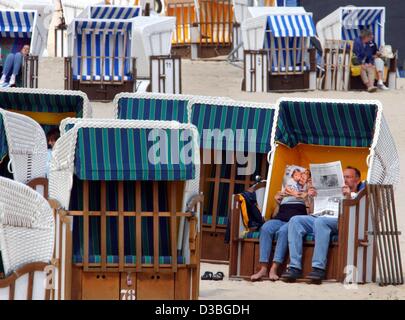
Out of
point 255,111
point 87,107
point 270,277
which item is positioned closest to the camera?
point 270,277

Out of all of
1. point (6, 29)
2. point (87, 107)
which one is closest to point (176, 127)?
point (87, 107)

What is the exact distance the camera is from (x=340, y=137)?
1309 cm

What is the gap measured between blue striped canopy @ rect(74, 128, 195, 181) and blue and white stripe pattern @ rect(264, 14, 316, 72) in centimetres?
1393

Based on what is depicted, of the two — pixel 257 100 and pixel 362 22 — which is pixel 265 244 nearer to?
pixel 257 100

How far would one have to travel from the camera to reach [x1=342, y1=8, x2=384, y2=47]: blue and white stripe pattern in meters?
26.4

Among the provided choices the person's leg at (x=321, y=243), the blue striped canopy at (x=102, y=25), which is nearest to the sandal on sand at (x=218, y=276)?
the person's leg at (x=321, y=243)

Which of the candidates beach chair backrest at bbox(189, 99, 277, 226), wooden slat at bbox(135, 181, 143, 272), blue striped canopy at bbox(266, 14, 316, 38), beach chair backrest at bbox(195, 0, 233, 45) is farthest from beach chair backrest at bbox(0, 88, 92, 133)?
beach chair backrest at bbox(195, 0, 233, 45)

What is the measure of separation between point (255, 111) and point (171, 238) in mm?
2665

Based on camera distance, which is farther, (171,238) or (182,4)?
(182,4)

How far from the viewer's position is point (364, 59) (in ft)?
80.6

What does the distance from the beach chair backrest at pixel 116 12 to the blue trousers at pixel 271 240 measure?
48.7 feet

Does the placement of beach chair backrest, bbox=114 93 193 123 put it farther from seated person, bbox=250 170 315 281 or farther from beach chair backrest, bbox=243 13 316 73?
beach chair backrest, bbox=243 13 316 73

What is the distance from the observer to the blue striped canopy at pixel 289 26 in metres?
24.1

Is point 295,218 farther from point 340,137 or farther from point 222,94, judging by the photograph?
point 222,94
